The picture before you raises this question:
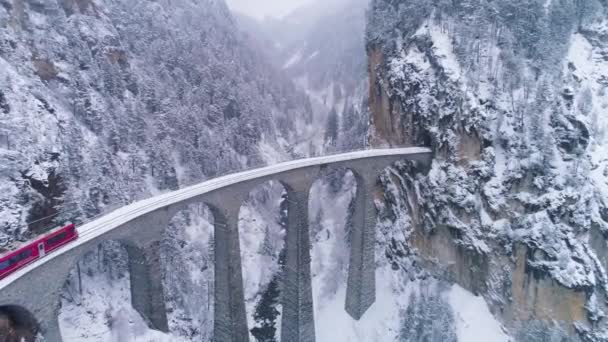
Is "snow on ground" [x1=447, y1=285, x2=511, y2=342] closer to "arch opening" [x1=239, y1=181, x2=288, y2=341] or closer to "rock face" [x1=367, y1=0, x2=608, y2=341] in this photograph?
"rock face" [x1=367, y1=0, x2=608, y2=341]

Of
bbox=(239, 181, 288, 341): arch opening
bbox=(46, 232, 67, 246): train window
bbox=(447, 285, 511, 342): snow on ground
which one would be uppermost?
bbox=(46, 232, 67, 246): train window

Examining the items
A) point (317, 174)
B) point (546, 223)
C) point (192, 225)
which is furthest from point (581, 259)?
point (192, 225)

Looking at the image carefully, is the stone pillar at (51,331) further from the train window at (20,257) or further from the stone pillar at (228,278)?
the stone pillar at (228,278)

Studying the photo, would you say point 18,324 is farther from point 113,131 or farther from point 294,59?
point 294,59

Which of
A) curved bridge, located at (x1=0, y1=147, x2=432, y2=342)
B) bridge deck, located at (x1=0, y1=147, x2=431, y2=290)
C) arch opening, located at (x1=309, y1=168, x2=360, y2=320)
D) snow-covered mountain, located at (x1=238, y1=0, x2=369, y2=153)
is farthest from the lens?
snow-covered mountain, located at (x1=238, y1=0, x2=369, y2=153)

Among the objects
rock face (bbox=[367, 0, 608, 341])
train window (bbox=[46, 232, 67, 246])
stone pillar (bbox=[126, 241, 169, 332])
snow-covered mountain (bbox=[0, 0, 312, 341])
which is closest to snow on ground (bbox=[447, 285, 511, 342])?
rock face (bbox=[367, 0, 608, 341])
